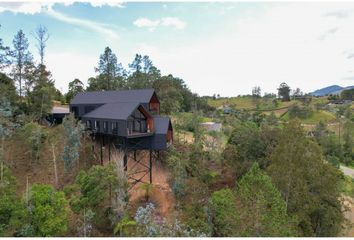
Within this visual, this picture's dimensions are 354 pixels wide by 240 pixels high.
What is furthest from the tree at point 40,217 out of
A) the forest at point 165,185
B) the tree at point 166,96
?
the tree at point 166,96

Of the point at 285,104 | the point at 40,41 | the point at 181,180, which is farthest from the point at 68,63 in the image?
the point at 285,104

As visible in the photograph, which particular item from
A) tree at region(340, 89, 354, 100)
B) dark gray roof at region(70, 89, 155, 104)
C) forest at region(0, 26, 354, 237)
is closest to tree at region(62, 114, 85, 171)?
forest at region(0, 26, 354, 237)

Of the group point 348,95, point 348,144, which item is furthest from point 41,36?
point 348,95

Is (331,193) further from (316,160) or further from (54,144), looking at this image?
(54,144)

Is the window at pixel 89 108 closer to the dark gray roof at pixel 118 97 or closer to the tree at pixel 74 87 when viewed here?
the dark gray roof at pixel 118 97

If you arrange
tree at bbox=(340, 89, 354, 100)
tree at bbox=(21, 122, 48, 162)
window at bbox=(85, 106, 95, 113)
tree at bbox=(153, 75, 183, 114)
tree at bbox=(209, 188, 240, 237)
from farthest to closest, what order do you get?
1. tree at bbox=(340, 89, 354, 100)
2. tree at bbox=(153, 75, 183, 114)
3. window at bbox=(85, 106, 95, 113)
4. tree at bbox=(21, 122, 48, 162)
5. tree at bbox=(209, 188, 240, 237)

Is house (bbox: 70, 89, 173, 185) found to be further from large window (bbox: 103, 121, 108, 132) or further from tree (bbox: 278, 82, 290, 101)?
tree (bbox: 278, 82, 290, 101)
